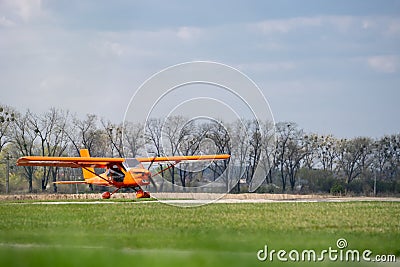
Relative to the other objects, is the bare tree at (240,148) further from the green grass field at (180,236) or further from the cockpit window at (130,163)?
the cockpit window at (130,163)

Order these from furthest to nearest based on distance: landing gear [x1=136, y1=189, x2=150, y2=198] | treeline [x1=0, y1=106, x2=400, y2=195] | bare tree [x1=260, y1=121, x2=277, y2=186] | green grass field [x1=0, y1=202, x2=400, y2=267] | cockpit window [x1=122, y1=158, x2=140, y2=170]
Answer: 1. treeline [x1=0, y1=106, x2=400, y2=195]
2. cockpit window [x1=122, y1=158, x2=140, y2=170]
3. landing gear [x1=136, y1=189, x2=150, y2=198]
4. bare tree [x1=260, y1=121, x2=277, y2=186]
5. green grass field [x1=0, y1=202, x2=400, y2=267]

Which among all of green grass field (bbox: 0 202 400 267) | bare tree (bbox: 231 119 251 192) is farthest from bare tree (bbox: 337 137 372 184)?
green grass field (bbox: 0 202 400 267)

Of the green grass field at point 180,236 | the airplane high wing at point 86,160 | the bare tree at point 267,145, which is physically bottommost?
the green grass field at point 180,236

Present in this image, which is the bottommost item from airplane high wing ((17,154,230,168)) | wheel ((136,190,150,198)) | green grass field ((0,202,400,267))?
green grass field ((0,202,400,267))

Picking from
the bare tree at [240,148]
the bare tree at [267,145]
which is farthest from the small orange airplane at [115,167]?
the bare tree at [267,145]

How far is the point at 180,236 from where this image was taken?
13117 mm

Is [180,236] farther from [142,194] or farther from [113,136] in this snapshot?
[113,136]

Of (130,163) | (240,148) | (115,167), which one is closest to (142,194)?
(130,163)

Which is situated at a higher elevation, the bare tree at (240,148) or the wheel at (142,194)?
the bare tree at (240,148)

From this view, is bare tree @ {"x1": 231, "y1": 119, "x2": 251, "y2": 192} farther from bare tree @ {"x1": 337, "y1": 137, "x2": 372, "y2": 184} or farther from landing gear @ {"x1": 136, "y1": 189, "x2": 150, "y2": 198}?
bare tree @ {"x1": 337, "y1": 137, "x2": 372, "y2": 184}

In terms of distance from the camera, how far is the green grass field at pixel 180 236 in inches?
368

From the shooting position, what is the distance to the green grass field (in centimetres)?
934

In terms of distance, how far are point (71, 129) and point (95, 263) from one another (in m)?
55.2

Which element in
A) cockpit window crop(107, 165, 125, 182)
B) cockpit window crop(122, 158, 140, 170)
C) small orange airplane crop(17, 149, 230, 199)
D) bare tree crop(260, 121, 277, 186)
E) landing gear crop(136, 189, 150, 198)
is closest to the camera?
bare tree crop(260, 121, 277, 186)
